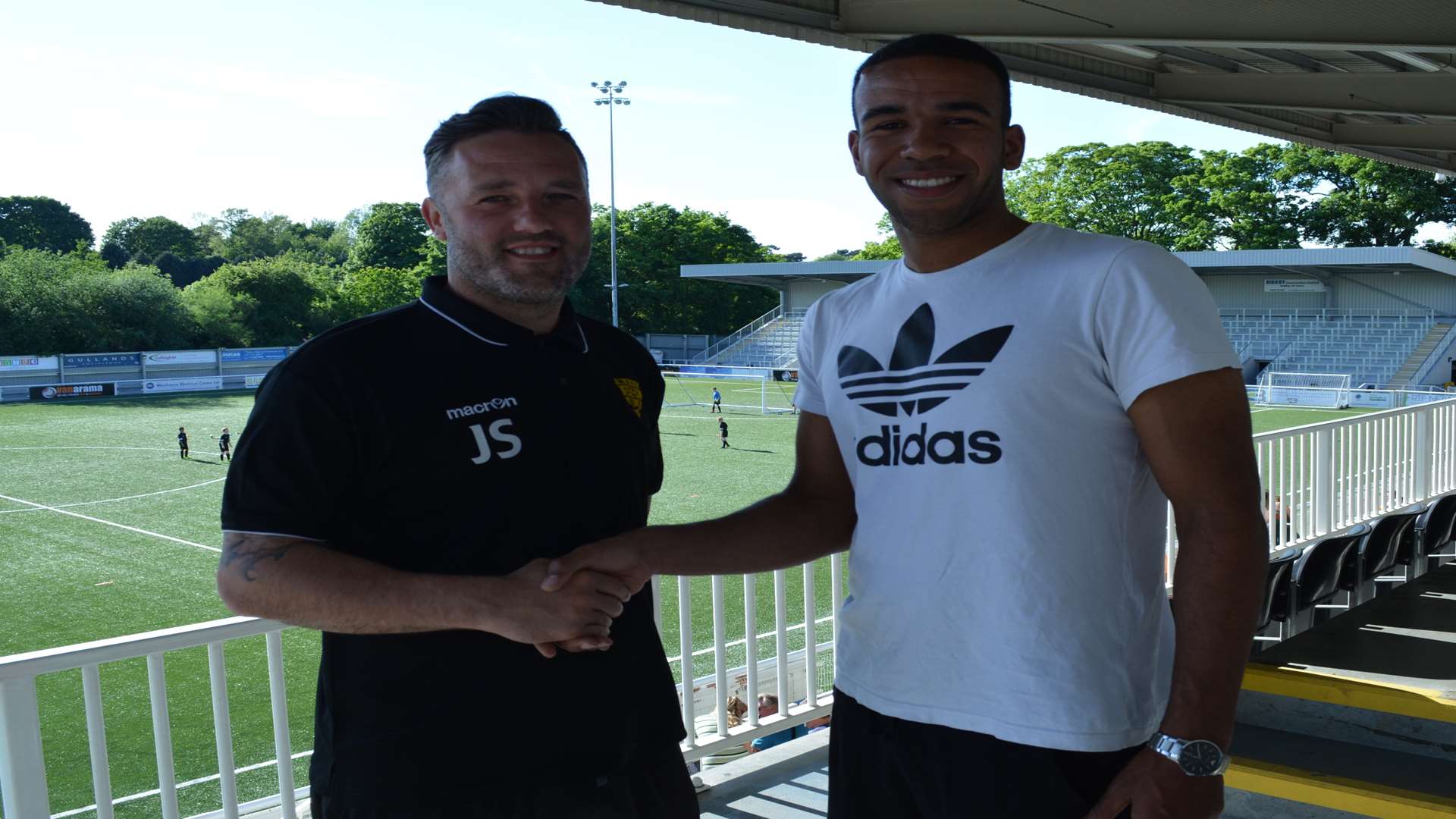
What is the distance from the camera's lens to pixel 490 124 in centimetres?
182

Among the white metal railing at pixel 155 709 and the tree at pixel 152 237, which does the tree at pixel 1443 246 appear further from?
the tree at pixel 152 237

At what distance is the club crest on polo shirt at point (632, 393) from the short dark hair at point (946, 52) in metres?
0.72

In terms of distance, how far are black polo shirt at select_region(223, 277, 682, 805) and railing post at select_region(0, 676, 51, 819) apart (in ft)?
3.82

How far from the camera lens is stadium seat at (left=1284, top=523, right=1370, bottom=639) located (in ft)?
15.1

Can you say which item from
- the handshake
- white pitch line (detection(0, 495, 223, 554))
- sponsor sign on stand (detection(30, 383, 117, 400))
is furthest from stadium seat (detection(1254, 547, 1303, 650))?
sponsor sign on stand (detection(30, 383, 117, 400))

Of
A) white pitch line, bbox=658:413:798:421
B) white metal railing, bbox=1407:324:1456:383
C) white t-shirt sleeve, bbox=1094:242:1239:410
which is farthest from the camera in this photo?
white pitch line, bbox=658:413:798:421

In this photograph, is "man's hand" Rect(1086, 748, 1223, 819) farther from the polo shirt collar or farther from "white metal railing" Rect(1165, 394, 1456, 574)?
"white metal railing" Rect(1165, 394, 1456, 574)

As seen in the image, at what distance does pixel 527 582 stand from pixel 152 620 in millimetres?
16746

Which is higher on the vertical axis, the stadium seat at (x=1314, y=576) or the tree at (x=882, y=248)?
the tree at (x=882, y=248)

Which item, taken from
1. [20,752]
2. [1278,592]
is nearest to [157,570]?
[20,752]

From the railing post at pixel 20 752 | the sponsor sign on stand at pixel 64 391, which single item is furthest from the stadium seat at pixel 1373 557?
the sponsor sign on stand at pixel 64 391

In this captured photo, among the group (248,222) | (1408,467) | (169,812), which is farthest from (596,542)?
(248,222)

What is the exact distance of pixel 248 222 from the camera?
320 ft

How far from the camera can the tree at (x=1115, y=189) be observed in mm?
62375
